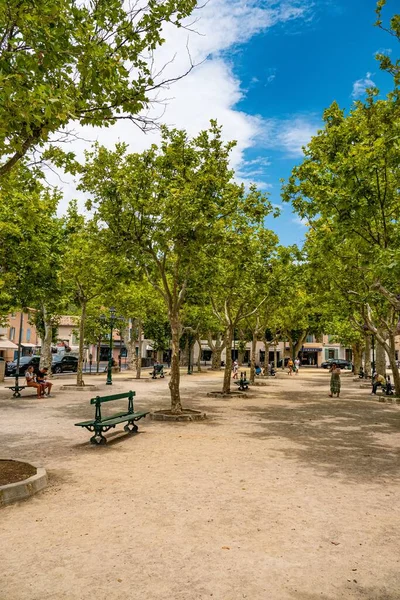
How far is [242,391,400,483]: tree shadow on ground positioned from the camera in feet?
28.5

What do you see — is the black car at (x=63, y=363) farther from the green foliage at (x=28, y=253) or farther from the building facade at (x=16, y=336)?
the green foliage at (x=28, y=253)

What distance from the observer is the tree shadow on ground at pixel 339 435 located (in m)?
8.70

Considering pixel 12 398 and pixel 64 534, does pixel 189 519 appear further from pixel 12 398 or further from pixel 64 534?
pixel 12 398

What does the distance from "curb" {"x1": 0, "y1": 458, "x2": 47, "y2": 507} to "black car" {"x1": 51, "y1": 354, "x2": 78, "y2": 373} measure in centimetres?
3458

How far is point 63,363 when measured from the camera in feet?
134

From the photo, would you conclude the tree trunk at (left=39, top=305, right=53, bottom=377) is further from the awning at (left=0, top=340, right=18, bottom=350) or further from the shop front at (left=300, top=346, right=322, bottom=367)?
the shop front at (left=300, top=346, right=322, bottom=367)

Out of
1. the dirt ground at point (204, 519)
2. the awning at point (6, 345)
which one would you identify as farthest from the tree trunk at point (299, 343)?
the dirt ground at point (204, 519)

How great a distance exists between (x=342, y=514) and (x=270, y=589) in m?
2.38

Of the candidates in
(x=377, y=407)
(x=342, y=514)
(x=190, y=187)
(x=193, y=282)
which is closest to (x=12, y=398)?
(x=193, y=282)

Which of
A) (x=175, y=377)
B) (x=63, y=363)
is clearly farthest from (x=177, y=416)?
(x=63, y=363)

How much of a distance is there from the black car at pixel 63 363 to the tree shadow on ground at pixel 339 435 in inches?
1024

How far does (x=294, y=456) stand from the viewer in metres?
9.41

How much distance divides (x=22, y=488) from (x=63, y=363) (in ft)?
118

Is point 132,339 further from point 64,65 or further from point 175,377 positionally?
point 64,65
